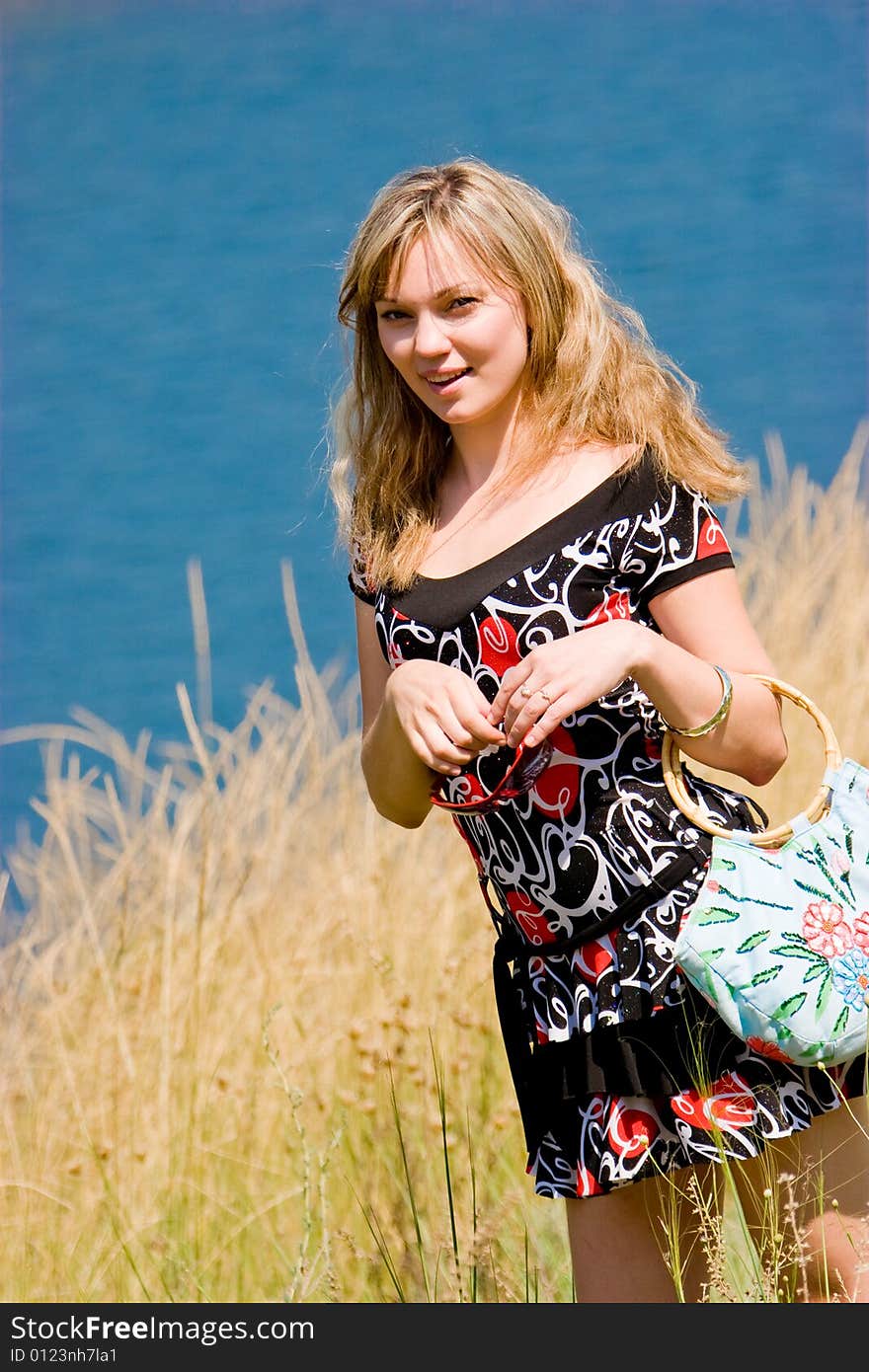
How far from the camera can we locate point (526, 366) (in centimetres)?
194

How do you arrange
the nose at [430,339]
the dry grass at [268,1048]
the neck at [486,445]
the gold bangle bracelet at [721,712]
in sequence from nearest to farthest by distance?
the gold bangle bracelet at [721,712]
the nose at [430,339]
the neck at [486,445]
the dry grass at [268,1048]

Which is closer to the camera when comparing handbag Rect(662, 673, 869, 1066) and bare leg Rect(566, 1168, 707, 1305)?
handbag Rect(662, 673, 869, 1066)

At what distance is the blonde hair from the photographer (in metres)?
1.86

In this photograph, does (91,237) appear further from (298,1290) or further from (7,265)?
(298,1290)

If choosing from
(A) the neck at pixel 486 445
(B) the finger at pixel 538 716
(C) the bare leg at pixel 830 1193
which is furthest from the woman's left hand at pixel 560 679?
(C) the bare leg at pixel 830 1193

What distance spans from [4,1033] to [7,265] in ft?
15.7

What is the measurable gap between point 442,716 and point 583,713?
0.67 ft

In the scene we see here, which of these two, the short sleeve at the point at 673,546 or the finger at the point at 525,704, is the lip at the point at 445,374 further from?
the finger at the point at 525,704

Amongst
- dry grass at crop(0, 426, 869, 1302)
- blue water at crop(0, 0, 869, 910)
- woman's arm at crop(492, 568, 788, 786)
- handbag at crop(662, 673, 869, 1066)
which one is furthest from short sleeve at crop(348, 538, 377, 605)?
blue water at crop(0, 0, 869, 910)

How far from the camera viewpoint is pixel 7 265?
724cm

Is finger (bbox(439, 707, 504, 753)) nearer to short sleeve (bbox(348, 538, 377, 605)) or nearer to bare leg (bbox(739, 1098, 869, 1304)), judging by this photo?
short sleeve (bbox(348, 538, 377, 605))

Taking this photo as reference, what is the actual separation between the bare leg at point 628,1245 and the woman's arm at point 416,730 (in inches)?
20.6

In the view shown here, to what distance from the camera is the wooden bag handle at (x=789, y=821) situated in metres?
1.73

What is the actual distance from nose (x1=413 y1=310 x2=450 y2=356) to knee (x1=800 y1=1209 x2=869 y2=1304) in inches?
42.6
